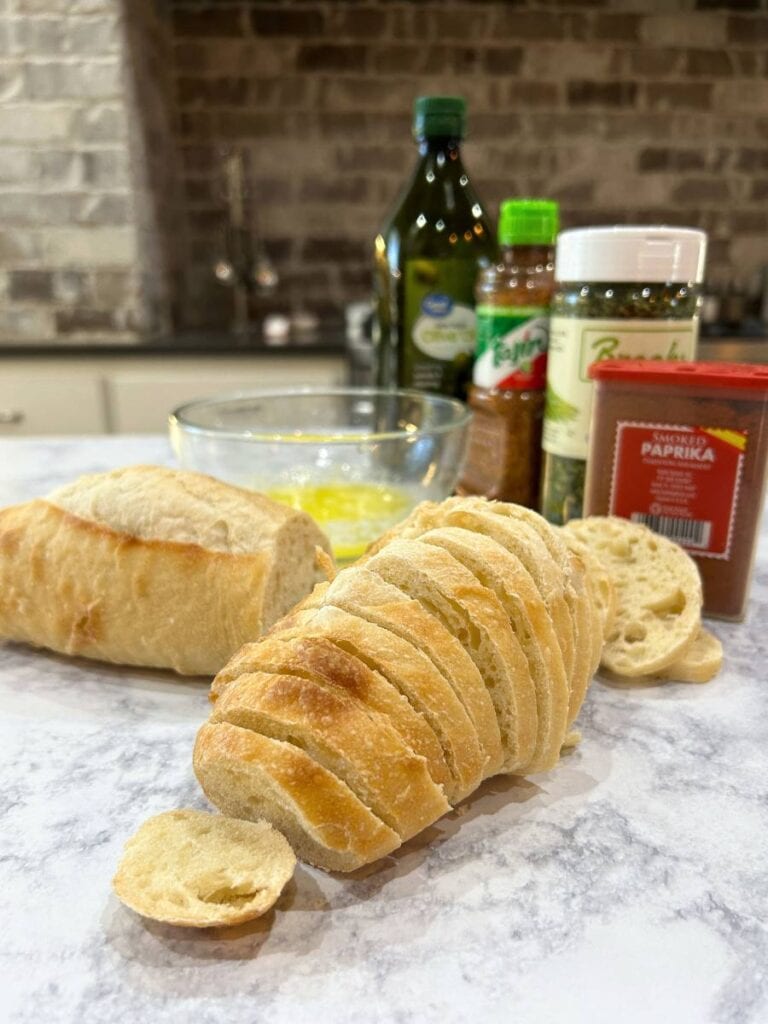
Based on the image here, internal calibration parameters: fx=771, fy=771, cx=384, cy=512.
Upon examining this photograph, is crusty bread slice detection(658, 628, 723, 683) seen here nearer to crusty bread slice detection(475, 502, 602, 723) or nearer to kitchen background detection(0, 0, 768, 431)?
crusty bread slice detection(475, 502, 602, 723)

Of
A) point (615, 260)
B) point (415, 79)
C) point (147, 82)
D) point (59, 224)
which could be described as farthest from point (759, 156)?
point (615, 260)

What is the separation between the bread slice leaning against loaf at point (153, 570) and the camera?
0.85 m

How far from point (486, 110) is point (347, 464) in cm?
333

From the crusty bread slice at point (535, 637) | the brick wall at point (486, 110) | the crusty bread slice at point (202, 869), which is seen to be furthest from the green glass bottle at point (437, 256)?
the brick wall at point (486, 110)

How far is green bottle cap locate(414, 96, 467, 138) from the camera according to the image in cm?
132

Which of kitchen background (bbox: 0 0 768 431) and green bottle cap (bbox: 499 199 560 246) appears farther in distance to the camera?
kitchen background (bbox: 0 0 768 431)

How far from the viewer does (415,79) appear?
3.84 metres

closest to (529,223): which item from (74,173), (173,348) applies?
(173,348)

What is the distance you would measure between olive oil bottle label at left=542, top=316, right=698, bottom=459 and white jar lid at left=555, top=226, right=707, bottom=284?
59 millimetres

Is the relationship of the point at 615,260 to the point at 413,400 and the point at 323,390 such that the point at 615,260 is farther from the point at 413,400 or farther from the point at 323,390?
the point at 323,390

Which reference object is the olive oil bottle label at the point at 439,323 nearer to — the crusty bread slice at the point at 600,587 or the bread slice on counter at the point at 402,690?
the crusty bread slice at the point at 600,587

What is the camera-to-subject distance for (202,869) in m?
0.56

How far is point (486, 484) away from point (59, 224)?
266cm

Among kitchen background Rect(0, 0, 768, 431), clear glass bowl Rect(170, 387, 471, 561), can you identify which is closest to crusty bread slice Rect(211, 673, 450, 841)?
clear glass bowl Rect(170, 387, 471, 561)
